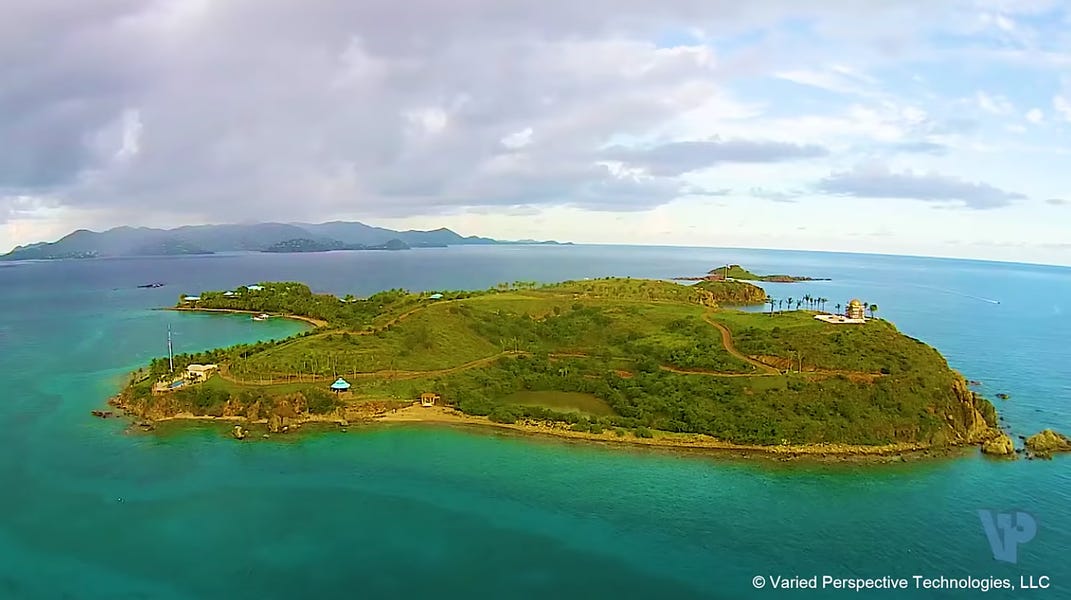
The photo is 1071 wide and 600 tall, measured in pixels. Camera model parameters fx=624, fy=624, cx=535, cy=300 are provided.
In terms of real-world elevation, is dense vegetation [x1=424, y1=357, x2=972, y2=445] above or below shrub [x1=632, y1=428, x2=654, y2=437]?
above

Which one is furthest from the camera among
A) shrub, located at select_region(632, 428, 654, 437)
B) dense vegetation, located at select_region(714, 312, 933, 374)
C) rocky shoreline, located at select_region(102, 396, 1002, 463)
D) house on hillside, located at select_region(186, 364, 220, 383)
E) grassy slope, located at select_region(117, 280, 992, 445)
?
house on hillside, located at select_region(186, 364, 220, 383)

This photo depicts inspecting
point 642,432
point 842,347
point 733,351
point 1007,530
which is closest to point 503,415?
point 642,432

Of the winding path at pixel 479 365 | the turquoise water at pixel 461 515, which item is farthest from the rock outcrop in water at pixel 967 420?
the winding path at pixel 479 365

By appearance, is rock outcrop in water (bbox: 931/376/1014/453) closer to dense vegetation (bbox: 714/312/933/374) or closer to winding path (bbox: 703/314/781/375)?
dense vegetation (bbox: 714/312/933/374)

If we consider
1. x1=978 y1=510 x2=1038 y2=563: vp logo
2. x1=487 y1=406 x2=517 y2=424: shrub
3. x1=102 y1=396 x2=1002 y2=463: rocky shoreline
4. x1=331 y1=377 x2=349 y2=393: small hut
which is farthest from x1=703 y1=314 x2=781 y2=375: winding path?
x1=331 y1=377 x2=349 y2=393: small hut

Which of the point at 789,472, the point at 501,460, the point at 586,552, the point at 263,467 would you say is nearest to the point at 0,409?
the point at 263,467

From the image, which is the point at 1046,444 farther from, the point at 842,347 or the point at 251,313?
the point at 251,313
